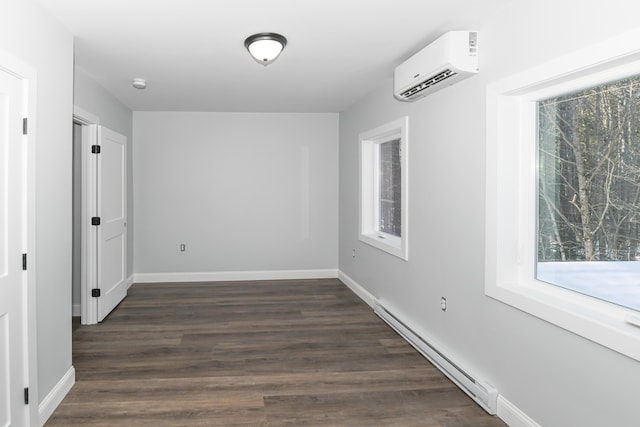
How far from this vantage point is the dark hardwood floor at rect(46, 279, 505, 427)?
2704 mm

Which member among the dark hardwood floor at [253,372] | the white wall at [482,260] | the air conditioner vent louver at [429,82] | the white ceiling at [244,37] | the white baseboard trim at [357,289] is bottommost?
the dark hardwood floor at [253,372]

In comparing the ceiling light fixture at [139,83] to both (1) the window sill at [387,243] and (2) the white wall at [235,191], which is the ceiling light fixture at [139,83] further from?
(1) the window sill at [387,243]

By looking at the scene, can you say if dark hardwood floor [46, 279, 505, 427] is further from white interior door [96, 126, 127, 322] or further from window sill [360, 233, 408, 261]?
window sill [360, 233, 408, 261]

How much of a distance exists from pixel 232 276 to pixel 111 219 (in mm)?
2065

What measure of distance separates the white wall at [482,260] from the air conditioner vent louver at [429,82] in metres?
0.13

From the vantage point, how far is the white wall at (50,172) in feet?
8.20

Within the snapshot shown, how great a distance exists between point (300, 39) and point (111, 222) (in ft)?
10.1

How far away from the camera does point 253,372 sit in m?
3.35

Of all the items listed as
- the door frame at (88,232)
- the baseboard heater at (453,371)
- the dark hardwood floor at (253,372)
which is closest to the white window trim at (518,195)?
the baseboard heater at (453,371)

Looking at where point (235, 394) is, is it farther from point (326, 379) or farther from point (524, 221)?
point (524, 221)

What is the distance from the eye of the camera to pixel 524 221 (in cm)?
271

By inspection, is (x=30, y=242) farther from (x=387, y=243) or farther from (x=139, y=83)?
(x=387, y=243)

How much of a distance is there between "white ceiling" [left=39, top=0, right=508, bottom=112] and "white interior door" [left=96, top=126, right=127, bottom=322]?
0.66 meters

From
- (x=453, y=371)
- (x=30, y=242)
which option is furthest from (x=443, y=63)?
(x=30, y=242)
